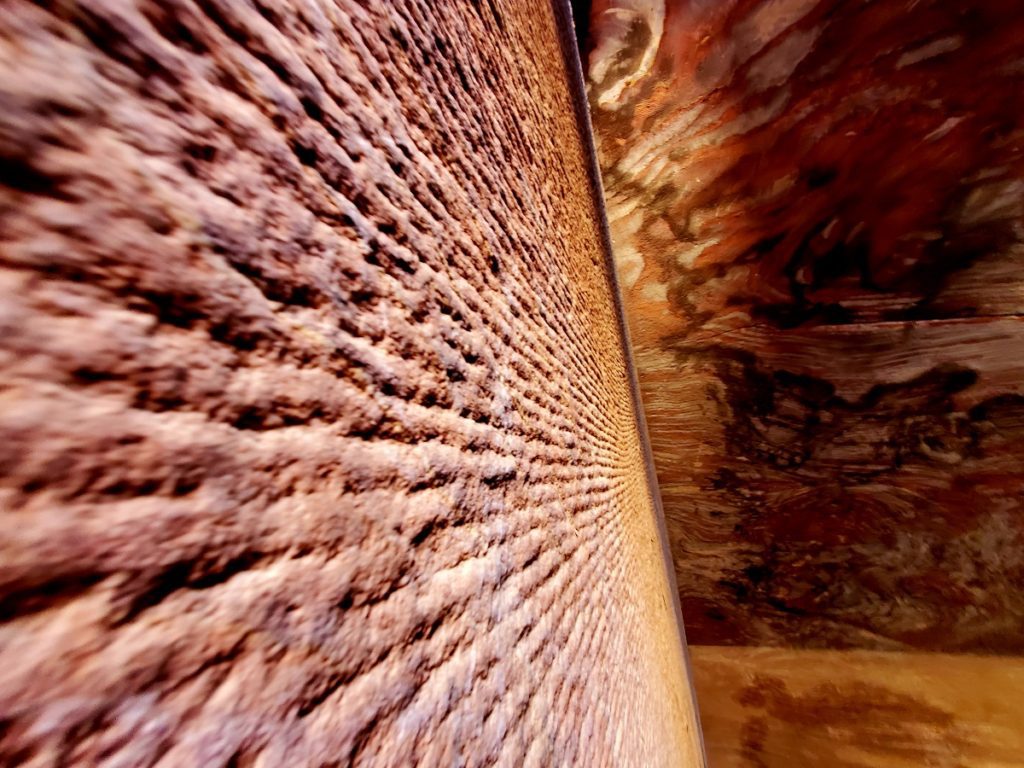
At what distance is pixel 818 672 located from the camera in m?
2.94

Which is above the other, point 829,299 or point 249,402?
point 829,299

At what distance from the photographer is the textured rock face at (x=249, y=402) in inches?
5.4

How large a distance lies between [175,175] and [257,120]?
0.06 meters

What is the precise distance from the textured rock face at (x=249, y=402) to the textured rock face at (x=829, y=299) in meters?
1.71

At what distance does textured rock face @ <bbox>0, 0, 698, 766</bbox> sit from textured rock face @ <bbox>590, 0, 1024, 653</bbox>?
1.71 m

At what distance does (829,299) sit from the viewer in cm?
209

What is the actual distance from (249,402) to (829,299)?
2453 millimetres

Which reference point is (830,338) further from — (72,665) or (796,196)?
(72,665)

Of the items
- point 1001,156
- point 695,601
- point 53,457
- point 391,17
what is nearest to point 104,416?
point 53,457

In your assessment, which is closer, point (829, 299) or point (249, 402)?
point (249, 402)

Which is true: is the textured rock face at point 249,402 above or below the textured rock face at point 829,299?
below

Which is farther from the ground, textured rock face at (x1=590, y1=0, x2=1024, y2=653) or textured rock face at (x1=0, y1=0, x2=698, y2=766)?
textured rock face at (x1=590, y1=0, x2=1024, y2=653)

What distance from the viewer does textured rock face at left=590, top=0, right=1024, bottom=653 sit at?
5.35ft

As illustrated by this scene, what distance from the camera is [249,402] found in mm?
196
